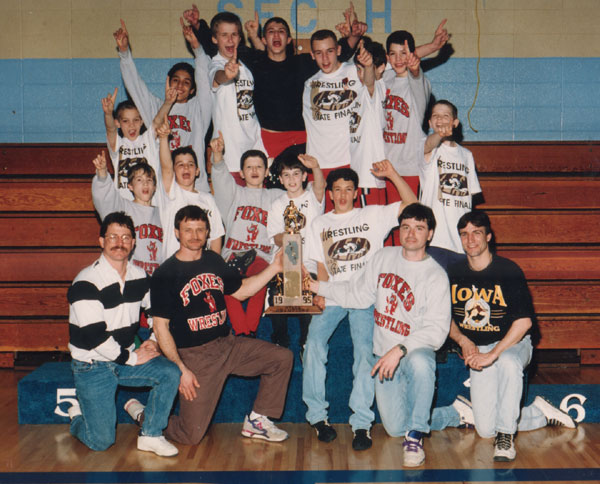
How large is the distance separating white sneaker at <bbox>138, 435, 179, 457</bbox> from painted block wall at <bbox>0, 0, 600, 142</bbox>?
Answer: 4.28 m

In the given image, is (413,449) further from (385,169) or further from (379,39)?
(379,39)

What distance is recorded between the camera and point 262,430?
4.33 metres

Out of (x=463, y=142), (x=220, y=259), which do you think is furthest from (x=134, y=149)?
(x=463, y=142)

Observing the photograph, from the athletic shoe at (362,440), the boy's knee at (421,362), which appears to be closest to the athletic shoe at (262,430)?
the athletic shoe at (362,440)

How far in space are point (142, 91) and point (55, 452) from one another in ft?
10.1

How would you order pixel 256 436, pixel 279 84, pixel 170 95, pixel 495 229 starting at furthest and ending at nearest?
pixel 495 229 → pixel 279 84 → pixel 170 95 → pixel 256 436

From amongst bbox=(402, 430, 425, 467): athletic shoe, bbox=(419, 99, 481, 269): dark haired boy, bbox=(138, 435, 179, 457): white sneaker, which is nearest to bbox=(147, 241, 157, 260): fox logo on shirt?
bbox=(138, 435, 179, 457): white sneaker

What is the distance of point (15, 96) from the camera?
7.52 metres

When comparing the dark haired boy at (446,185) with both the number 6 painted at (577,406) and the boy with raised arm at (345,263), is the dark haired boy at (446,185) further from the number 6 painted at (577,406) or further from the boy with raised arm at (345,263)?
the number 6 painted at (577,406)

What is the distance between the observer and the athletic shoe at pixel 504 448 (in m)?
4.00

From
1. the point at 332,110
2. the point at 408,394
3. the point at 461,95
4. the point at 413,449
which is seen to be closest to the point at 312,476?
the point at 413,449

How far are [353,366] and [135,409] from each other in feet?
4.72

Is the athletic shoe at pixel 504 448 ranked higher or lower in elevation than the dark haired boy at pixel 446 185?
lower

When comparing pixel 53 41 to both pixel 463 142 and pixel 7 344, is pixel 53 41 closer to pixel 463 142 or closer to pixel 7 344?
pixel 7 344
